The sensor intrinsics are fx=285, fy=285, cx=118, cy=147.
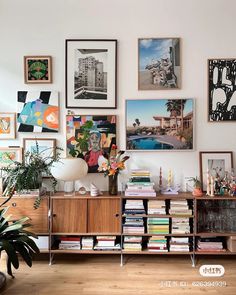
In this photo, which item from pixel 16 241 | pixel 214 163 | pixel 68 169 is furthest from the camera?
pixel 214 163

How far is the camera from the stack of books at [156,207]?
2771mm

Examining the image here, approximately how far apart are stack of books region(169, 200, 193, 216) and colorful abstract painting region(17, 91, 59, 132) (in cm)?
146

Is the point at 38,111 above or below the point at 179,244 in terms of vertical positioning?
above

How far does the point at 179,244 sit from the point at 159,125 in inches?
47.9

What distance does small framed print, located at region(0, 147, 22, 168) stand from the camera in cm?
307

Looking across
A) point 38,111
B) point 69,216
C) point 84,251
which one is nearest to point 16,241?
point 69,216

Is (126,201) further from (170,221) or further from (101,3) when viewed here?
(101,3)

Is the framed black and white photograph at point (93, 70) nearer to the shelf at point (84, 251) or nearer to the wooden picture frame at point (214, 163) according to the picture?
the wooden picture frame at point (214, 163)

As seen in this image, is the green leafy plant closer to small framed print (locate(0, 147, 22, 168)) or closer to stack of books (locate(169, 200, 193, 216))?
small framed print (locate(0, 147, 22, 168))

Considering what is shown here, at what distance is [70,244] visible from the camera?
2.81 metres

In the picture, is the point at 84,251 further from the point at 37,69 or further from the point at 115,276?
the point at 37,69

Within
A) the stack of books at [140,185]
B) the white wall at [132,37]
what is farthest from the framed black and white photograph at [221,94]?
the stack of books at [140,185]

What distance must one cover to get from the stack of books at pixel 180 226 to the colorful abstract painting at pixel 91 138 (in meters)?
0.97

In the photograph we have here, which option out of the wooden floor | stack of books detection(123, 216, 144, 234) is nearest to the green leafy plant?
the wooden floor
